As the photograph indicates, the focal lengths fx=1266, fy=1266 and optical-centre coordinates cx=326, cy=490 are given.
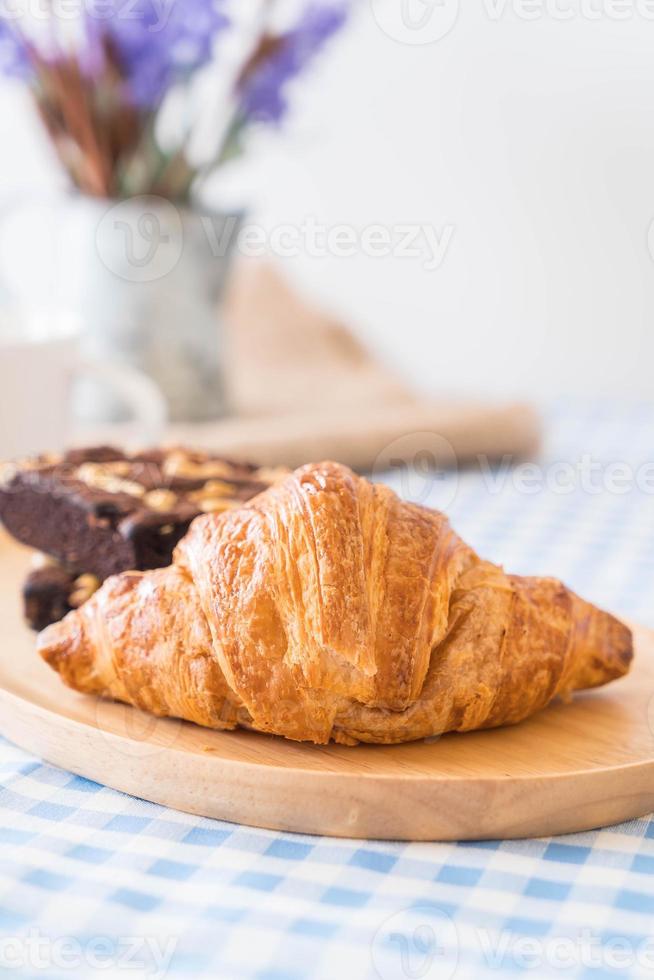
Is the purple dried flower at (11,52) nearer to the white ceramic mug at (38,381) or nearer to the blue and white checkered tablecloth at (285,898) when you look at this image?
the white ceramic mug at (38,381)

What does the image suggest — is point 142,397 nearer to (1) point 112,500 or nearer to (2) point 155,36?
(2) point 155,36

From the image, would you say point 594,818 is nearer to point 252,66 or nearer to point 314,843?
point 314,843

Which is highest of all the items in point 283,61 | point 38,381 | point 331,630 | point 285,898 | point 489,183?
point 283,61

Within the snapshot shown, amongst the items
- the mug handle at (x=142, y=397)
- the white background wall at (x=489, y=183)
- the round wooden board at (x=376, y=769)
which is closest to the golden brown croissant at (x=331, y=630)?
the round wooden board at (x=376, y=769)

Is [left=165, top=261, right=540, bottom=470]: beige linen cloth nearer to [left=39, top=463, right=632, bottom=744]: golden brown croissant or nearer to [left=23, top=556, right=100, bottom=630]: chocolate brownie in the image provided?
[left=23, top=556, right=100, bottom=630]: chocolate brownie

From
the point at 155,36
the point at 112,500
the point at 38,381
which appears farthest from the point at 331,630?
the point at 155,36

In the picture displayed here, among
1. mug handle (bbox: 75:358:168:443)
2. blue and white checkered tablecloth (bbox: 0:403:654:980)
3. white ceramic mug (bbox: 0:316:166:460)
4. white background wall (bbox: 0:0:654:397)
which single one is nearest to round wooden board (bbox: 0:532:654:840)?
blue and white checkered tablecloth (bbox: 0:403:654:980)
